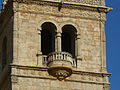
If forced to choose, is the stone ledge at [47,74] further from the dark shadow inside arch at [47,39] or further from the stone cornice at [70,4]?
the stone cornice at [70,4]

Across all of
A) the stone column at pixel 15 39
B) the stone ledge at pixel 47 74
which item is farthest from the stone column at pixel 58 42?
the stone column at pixel 15 39

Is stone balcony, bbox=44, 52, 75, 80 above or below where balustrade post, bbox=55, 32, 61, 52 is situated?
below

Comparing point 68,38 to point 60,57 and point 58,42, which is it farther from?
point 60,57

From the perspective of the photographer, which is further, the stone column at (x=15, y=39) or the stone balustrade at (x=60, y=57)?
the stone balustrade at (x=60, y=57)

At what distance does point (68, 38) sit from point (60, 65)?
3.30 m

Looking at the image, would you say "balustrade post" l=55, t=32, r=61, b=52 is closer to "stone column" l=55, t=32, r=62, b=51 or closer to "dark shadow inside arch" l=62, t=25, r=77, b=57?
"stone column" l=55, t=32, r=62, b=51

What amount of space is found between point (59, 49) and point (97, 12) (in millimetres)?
3606

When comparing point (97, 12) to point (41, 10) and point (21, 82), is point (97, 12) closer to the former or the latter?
point (41, 10)

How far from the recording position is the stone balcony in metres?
52.4

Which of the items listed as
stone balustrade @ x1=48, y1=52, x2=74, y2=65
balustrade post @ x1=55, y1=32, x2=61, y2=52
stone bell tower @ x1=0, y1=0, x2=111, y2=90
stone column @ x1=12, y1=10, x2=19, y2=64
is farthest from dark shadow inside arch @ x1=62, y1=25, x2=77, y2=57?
stone column @ x1=12, y1=10, x2=19, y2=64

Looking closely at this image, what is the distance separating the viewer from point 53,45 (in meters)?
53.9

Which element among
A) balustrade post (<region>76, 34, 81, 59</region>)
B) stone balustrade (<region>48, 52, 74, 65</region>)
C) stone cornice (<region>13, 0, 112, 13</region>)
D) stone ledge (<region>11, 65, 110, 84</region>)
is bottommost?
stone ledge (<region>11, 65, 110, 84</region>)

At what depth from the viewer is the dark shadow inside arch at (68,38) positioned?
2146 inches

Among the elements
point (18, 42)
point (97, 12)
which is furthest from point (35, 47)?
point (97, 12)
